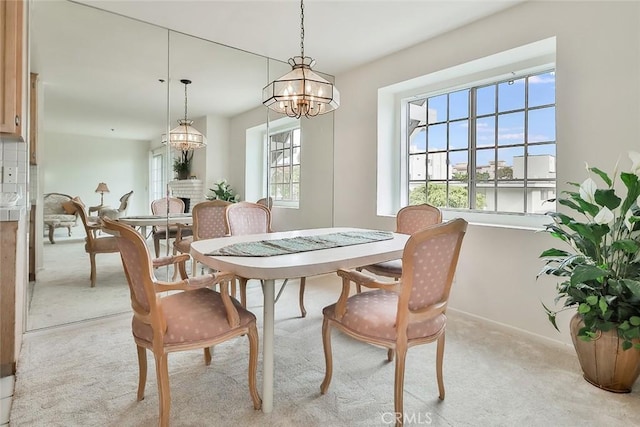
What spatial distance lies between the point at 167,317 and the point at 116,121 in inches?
95.3

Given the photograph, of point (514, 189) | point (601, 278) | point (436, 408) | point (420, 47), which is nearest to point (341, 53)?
point (420, 47)

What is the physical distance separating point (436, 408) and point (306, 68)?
192cm

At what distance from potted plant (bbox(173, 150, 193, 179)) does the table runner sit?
163 centimetres

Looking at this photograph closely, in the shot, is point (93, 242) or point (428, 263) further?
point (93, 242)

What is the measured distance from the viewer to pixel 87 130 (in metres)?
2.90

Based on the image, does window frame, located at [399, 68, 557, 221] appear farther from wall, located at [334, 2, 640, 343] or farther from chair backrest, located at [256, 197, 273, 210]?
chair backrest, located at [256, 197, 273, 210]

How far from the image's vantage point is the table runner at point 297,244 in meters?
1.72

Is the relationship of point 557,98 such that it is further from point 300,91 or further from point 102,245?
point 102,245

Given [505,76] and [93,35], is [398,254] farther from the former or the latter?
[93,35]

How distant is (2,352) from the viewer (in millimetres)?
1865

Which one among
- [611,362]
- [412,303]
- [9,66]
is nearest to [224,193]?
[9,66]

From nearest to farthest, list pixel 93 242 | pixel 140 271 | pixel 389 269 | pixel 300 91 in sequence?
1. pixel 140 271
2. pixel 300 91
3. pixel 389 269
4. pixel 93 242

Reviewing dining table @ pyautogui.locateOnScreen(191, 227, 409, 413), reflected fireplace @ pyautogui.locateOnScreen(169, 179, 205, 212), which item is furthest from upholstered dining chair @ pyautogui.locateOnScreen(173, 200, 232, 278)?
dining table @ pyautogui.locateOnScreen(191, 227, 409, 413)

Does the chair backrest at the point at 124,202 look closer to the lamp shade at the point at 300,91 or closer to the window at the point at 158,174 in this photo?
the window at the point at 158,174
